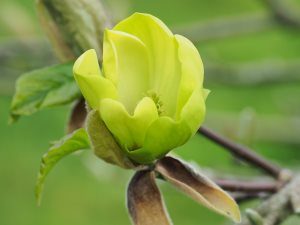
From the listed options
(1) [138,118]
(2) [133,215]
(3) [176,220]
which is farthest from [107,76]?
A: (3) [176,220]

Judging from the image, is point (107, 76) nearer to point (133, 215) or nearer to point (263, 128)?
point (133, 215)

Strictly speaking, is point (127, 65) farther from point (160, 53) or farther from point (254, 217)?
point (254, 217)

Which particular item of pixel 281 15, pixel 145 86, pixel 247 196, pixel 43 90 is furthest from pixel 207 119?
pixel 145 86

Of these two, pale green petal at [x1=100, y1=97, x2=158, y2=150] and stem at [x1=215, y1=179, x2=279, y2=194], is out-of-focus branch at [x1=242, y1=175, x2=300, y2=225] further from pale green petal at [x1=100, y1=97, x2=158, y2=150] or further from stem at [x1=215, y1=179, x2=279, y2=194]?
pale green petal at [x1=100, y1=97, x2=158, y2=150]

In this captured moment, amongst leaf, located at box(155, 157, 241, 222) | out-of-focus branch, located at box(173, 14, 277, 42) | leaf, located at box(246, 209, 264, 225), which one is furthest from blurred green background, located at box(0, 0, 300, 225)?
leaf, located at box(155, 157, 241, 222)

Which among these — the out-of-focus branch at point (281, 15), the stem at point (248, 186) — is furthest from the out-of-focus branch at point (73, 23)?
the out-of-focus branch at point (281, 15)

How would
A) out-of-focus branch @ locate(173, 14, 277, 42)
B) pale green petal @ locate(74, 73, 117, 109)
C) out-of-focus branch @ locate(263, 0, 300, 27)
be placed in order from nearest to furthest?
pale green petal @ locate(74, 73, 117, 109) < out-of-focus branch @ locate(263, 0, 300, 27) < out-of-focus branch @ locate(173, 14, 277, 42)

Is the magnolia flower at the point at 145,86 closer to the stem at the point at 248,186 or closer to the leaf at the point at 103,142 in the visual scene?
the leaf at the point at 103,142
